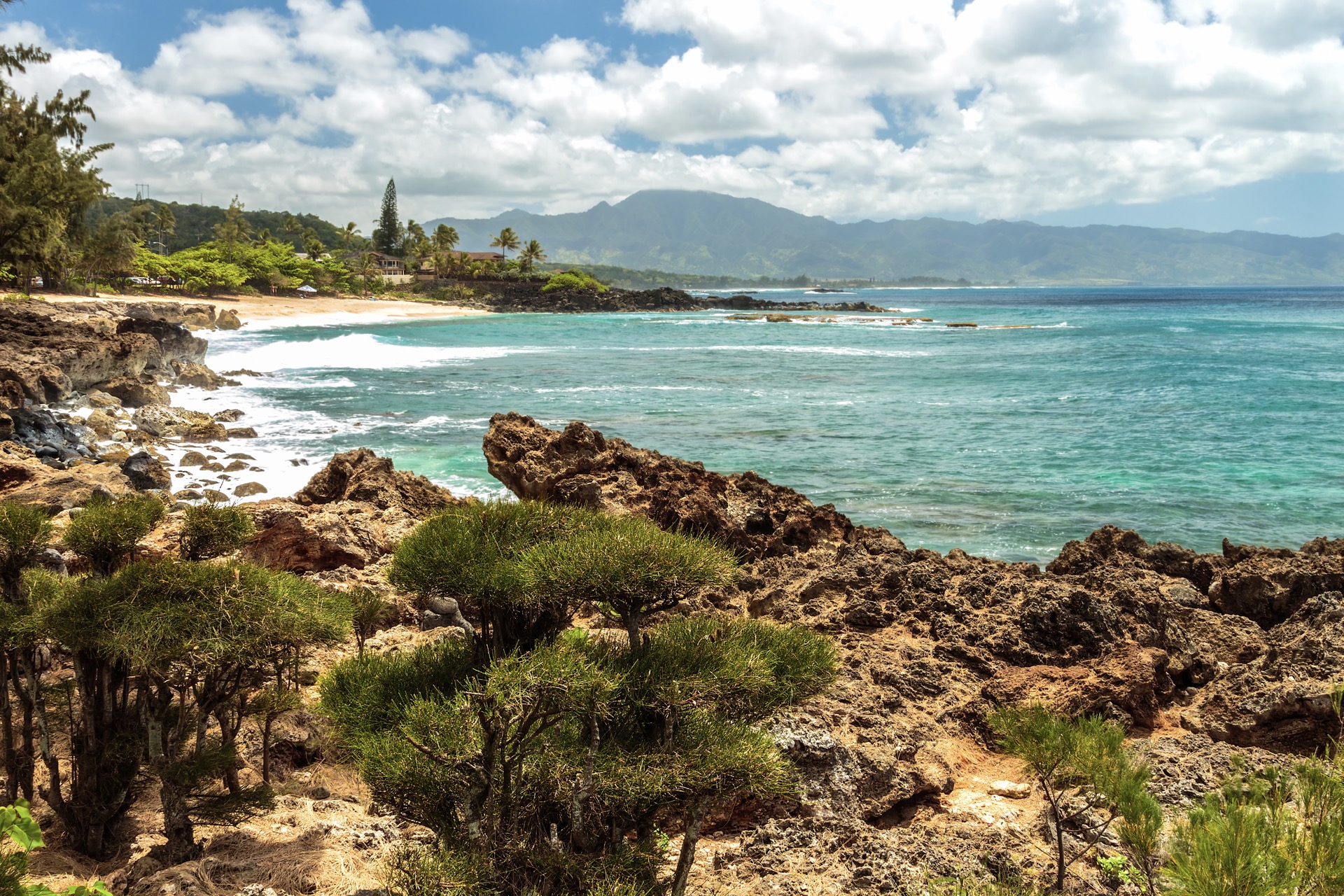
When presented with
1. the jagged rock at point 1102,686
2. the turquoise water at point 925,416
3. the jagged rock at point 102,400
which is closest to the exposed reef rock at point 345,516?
the turquoise water at point 925,416

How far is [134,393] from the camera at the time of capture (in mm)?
23938

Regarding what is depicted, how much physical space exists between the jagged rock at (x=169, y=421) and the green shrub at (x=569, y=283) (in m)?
92.8

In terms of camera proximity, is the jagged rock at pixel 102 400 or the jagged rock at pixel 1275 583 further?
the jagged rock at pixel 102 400

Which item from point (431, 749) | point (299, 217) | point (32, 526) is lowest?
point (431, 749)

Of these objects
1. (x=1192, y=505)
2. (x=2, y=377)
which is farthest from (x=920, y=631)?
(x=2, y=377)

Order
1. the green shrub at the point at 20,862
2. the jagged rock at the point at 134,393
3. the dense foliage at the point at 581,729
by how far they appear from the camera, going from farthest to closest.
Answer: the jagged rock at the point at 134,393
the dense foliage at the point at 581,729
the green shrub at the point at 20,862

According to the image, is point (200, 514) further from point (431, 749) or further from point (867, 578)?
point (867, 578)

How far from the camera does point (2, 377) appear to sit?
18.7 m

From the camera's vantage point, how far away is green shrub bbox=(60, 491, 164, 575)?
4863mm

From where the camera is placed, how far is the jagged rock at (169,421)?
68.1 ft

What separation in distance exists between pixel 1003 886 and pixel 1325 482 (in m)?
19.0

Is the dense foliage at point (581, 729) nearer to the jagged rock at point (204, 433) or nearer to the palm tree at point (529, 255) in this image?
the jagged rock at point (204, 433)

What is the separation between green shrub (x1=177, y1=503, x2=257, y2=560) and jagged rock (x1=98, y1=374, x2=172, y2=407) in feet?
70.7

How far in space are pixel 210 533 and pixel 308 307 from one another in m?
80.7
